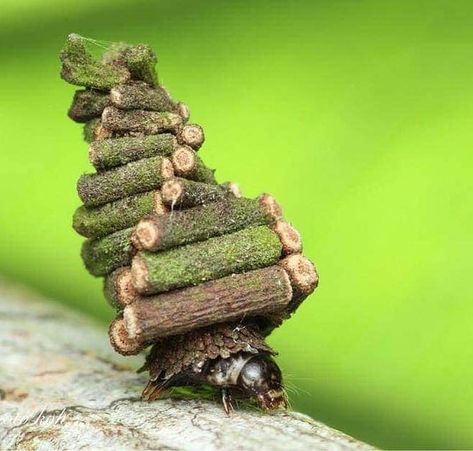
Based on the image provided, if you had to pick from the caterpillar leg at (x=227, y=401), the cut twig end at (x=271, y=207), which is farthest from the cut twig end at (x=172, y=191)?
the caterpillar leg at (x=227, y=401)

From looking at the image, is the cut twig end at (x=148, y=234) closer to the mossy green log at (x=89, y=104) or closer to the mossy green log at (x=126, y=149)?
the mossy green log at (x=126, y=149)

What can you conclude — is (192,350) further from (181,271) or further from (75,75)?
(75,75)

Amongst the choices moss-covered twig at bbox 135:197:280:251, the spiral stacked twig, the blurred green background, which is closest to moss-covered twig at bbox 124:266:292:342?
the spiral stacked twig

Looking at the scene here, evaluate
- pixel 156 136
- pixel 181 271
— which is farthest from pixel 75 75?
pixel 181 271

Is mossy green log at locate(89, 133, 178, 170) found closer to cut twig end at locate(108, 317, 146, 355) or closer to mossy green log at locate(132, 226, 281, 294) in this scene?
mossy green log at locate(132, 226, 281, 294)

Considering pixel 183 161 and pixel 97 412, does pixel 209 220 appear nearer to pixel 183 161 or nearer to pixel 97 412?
pixel 183 161

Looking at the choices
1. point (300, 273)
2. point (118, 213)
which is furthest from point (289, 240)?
point (118, 213)
